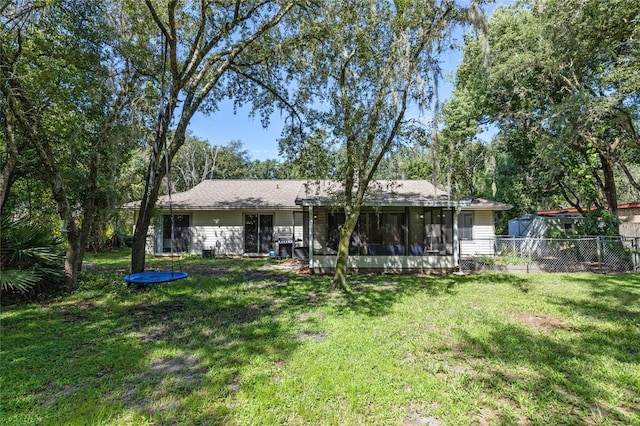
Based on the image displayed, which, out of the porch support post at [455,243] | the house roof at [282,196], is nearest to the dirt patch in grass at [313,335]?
the house roof at [282,196]

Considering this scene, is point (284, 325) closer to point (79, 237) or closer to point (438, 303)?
point (438, 303)

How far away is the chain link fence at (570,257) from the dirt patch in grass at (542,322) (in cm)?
487

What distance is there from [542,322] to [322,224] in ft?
22.7

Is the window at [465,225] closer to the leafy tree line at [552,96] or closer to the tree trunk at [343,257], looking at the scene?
the leafy tree line at [552,96]

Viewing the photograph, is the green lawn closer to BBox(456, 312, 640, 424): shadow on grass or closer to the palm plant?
BBox(456, 312, 640, 424): shadow on grass

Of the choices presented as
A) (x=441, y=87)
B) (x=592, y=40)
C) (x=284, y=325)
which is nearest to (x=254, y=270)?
(x=284, y=325)

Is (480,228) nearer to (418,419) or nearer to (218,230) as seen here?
(218,230)

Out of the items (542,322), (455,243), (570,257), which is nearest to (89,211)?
(542,322)

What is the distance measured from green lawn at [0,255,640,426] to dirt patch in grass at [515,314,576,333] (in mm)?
46

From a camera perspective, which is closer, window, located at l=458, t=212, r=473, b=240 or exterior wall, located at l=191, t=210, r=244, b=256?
exterior wall, located at l=191, t=210, r=244, b=256

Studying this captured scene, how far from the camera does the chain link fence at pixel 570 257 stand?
9812 mm

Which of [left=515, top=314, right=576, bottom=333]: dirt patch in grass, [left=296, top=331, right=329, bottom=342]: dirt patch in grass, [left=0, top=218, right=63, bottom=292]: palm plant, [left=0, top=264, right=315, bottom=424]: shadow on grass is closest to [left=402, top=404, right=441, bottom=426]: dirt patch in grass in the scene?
[left=0, top=264, right=315, bottom=424]: shadow on grass

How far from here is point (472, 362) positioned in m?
3.71

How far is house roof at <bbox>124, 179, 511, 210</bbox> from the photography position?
9766mm
